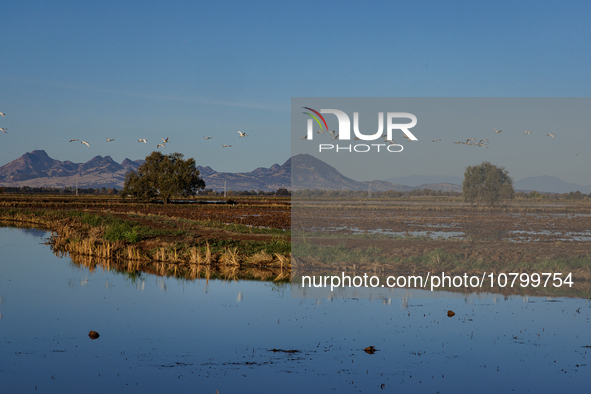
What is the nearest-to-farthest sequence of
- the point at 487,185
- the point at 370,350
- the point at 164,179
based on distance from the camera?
the point at 370,350 → the point at 164,179 → the point at 487,185

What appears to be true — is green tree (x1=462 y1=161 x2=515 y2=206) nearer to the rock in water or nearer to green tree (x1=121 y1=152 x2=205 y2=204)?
green tree (x1=121 y1=152 x2=205 y2=204)

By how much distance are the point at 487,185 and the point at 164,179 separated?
7145 centimetres

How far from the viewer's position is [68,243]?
3666 centimetres

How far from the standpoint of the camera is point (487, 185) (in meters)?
117

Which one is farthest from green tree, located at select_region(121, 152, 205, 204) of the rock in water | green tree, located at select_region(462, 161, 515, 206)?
the rock in water

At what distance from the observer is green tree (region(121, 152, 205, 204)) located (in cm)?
10281

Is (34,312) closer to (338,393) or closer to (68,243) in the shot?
(338,393)

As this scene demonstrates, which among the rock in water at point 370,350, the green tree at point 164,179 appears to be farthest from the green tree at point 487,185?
the rock in water at point 370,350

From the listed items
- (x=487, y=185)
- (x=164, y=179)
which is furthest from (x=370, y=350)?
(x=487, y=185)

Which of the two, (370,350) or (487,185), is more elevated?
(487,185)

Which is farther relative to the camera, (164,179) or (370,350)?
(164,179)

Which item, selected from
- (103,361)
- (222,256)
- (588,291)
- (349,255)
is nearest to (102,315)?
(103,361)

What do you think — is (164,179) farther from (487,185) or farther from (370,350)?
(370,350)

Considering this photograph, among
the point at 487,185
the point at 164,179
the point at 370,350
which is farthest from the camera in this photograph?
the point at 487,185
